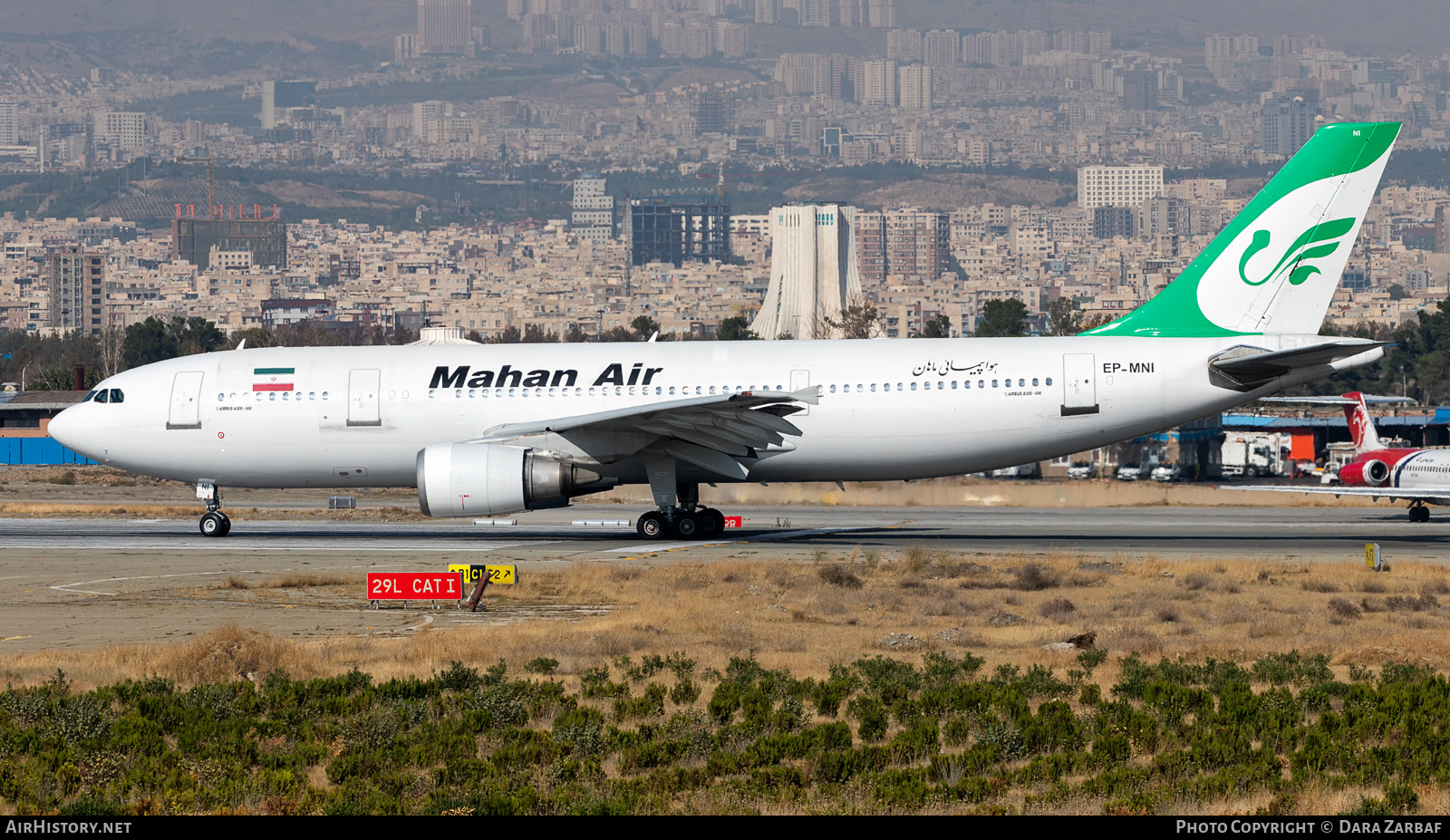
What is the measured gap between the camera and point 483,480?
32531mm

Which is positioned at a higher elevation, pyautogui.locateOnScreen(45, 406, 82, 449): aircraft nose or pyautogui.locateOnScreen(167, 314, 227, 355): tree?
pyautogui.locateOnScreen(167, 314, 227, 355): tree

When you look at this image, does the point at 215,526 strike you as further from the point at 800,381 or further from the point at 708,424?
the point at 800,381

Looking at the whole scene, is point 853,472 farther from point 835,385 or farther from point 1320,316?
point 1320,316

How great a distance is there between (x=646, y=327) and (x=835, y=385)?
465 ft

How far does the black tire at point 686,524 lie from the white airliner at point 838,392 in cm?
22

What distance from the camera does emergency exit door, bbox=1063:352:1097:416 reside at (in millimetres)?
34500

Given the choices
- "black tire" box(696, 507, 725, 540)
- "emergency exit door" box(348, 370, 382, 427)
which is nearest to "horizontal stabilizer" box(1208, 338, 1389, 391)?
"black tire" box(696, 507, 725, 540)

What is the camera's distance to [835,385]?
34.8 m

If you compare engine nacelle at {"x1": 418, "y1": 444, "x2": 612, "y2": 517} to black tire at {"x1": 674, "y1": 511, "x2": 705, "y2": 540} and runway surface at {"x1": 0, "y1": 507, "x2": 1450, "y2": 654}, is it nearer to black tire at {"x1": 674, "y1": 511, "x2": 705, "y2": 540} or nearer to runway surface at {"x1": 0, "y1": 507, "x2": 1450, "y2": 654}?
runway surface at {"x1": 0, "y1": 507, "x2": 1450, "y2": 654}

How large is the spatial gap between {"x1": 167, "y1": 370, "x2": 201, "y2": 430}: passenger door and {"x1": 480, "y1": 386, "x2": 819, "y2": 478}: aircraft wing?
662cm

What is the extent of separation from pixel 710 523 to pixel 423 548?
20.6 ft

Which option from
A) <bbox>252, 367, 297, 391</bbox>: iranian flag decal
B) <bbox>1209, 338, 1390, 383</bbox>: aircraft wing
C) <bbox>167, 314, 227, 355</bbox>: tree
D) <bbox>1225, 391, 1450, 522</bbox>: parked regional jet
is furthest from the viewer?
<bbox>167, 314, 227, 355</bbox>: tree

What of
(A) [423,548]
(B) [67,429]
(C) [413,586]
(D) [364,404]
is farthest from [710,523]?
(B) [67,429]

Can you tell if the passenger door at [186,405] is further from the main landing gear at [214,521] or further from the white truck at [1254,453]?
the white truck at [1254,453]
